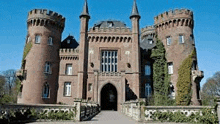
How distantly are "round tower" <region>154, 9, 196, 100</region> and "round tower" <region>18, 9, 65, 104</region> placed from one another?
56.2 ft

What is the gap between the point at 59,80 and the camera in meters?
29.3

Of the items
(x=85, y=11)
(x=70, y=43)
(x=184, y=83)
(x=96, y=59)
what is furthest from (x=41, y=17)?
(x=184, y=83)

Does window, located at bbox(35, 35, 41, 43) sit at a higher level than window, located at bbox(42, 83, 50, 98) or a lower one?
higher

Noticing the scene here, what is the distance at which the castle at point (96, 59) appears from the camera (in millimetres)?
26484

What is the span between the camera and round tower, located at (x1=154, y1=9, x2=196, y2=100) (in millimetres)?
26859

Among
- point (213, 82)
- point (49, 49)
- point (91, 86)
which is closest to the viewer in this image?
point (91, 86)

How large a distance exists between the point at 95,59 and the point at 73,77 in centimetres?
458

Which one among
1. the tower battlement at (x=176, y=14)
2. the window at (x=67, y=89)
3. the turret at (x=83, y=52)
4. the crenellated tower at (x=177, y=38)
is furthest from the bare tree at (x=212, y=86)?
the window at (x=67, y=89)

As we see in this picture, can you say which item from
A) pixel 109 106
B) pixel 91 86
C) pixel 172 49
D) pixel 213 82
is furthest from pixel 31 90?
pixel 213 82

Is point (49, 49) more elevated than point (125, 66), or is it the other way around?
point (49, 49)

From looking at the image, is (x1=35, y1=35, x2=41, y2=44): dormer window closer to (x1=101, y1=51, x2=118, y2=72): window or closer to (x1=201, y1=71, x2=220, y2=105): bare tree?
(x1=101, y1=51, x2=118, y2=72): window

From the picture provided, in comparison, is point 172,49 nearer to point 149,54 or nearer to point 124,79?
point 149,54

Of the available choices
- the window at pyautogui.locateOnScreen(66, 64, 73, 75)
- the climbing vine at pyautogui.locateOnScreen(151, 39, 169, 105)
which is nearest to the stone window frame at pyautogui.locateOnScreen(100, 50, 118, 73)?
the window at pyautogui.locateOnScreen(66, 64, 73, 75)

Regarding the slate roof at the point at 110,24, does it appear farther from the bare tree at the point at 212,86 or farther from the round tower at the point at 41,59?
the bare tree at the point at 212,86
